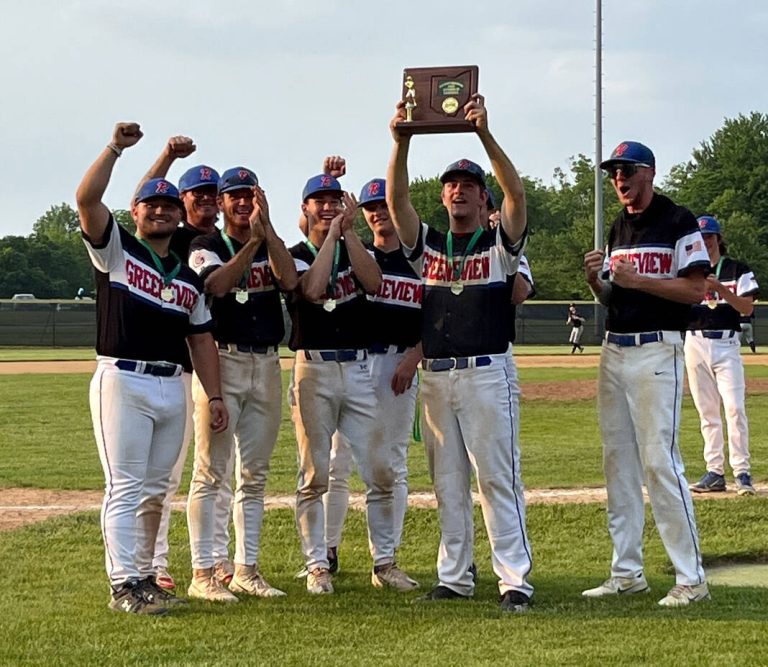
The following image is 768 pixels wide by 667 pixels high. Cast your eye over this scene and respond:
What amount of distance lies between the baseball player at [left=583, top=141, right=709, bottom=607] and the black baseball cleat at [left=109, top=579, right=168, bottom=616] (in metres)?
2.22

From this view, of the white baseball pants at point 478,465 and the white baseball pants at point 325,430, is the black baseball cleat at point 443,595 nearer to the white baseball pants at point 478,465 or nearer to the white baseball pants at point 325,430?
the white baseball pants at point 478,465

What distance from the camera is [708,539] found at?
8133 mm

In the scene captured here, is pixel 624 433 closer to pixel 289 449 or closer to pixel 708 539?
pixel 708 539

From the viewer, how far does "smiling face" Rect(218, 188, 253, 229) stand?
251 inches

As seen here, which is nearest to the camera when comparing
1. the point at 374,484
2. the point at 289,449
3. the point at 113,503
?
the point at 113,503

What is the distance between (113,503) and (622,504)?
2640 mm

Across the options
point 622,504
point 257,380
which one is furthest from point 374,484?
point 622,504

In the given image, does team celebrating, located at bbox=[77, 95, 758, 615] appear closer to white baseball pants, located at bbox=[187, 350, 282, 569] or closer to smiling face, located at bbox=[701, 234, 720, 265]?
white baseball pants, located at bbox=[187, 350, 282, 569]

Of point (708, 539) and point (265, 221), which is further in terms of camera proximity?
point (708, 539)

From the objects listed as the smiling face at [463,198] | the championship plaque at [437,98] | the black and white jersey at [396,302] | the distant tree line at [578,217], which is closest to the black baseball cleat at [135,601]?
the black and white jersey at [396,302]

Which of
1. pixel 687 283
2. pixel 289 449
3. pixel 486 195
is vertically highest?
pixel 486 195

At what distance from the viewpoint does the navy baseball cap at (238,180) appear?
6344mm

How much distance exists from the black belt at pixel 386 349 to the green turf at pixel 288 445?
372 cm

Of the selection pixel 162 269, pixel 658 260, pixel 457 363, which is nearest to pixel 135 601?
pixel 162 269
